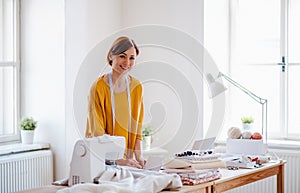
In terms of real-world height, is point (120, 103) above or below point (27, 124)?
above

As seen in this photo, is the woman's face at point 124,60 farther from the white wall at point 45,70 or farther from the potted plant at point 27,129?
the potted plant at point 27,129

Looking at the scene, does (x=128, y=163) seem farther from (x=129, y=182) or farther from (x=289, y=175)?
(x=289, y=175)

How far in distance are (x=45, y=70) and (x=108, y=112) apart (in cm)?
181

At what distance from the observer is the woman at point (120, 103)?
329cm

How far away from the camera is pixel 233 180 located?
135 inches

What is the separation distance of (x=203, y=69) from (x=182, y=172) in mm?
2115

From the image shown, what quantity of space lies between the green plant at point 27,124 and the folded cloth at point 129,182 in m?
2.07

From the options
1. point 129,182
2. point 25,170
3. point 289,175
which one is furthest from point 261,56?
point 129,182

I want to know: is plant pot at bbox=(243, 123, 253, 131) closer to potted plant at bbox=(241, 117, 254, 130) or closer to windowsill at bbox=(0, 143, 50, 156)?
potted plant at bbox=(241, 117, 254, 130)

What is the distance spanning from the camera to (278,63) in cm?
529

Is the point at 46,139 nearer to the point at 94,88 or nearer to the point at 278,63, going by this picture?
the point at 94,88

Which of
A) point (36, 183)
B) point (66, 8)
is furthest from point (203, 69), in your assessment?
point (36, 183)

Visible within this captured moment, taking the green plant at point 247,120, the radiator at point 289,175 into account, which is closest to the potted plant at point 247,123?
the green plant at point 247,120

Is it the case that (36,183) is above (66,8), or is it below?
below
